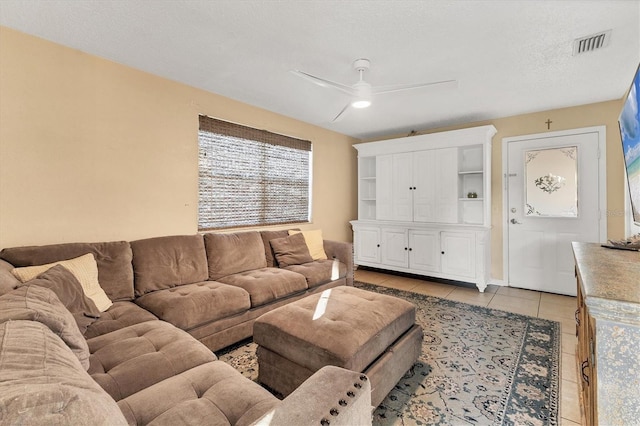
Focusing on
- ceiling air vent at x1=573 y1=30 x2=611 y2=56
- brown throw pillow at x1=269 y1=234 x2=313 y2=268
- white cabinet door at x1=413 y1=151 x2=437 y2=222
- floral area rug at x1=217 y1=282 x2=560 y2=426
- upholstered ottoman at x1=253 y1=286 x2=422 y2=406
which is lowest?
floral area rug at x1=217 y1=282 x2=560 y2=426

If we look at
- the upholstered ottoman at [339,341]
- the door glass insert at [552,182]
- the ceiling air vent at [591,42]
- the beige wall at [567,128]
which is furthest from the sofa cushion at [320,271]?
the ceiling air vent at [591,42]

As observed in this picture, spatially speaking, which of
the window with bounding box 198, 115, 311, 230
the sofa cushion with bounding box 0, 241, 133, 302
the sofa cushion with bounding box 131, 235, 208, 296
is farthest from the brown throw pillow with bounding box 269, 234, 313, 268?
the sofa cushion with bounding box 0, 241, 133, 302

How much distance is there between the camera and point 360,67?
2.49 metres

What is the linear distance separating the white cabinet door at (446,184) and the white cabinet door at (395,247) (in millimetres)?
622

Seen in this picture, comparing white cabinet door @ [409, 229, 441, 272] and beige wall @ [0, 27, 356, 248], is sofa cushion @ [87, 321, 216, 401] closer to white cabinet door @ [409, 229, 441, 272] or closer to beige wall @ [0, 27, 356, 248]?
beige wall @ [0, 27, 356, 248]

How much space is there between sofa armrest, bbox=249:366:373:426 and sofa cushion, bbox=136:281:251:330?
1.44 meters

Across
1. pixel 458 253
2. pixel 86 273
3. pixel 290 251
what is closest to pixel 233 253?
pixel 290 251

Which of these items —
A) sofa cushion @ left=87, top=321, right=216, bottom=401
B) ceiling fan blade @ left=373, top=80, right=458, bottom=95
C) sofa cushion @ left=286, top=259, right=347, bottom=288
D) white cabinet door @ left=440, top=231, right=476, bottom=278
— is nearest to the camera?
sofa cushion @ left=87, top=321, right=216, bottom=401

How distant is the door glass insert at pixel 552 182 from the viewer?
366 centimetres

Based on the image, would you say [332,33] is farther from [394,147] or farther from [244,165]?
[394,147]

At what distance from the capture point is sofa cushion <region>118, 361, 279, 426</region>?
100cm

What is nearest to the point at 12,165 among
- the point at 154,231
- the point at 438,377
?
the point at 154,231

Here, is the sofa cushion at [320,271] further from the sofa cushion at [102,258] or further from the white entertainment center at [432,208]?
the sofa cushion at [102,258]

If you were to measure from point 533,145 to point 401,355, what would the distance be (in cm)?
361
